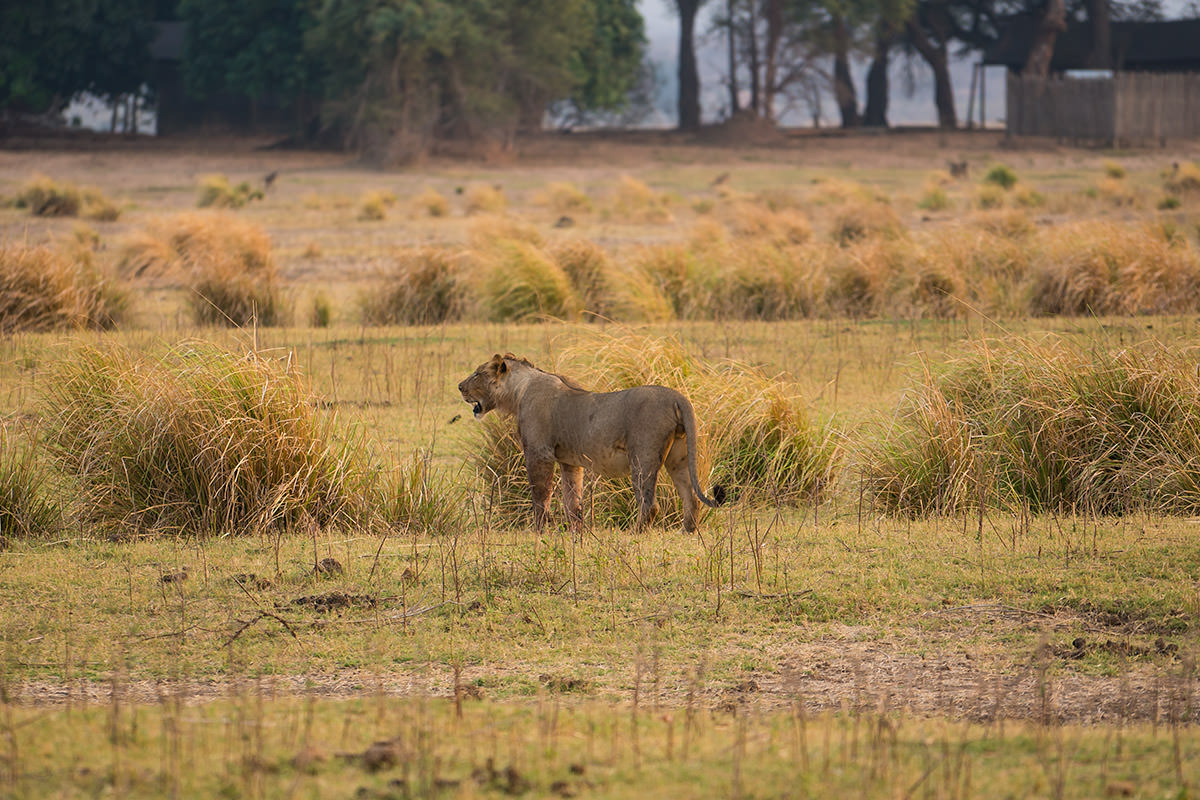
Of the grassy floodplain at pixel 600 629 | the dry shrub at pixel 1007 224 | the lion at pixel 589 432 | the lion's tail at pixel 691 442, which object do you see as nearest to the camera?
the grassy floodplain at pixel 600 629

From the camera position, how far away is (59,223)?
26547 mm

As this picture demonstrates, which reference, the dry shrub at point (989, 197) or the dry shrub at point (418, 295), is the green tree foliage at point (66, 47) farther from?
the dry shrub at point (418, 295)

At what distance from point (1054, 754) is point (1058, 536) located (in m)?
3.10

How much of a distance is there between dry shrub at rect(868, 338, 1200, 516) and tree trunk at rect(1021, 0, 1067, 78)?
4391cm

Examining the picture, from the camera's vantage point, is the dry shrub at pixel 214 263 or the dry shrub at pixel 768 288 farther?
the dry shrub at pixel 768 288

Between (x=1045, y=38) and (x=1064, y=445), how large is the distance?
1764 inches

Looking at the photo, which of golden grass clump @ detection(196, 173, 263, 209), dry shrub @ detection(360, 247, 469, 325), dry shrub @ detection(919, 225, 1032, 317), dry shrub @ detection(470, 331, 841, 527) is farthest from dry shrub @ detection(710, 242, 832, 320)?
golden grass clump @ detection(196, 173, 263, 209)

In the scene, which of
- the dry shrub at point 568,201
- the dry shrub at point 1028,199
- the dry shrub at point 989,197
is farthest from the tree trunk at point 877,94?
the dry shrub at point 568,201

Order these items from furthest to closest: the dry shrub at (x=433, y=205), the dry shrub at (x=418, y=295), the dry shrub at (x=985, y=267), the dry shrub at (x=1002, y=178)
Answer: the dry shrub at (x=1002, y=178) < the dry shrub at (x=433, y=205) < the dry shrub at (x=418, y=295) < the dry shrub at (x=985, y=267)

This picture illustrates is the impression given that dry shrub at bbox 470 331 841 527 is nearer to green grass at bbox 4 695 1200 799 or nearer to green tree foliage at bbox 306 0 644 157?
green grass at bbox 4 695 1200 799

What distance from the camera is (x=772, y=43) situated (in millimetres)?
49125

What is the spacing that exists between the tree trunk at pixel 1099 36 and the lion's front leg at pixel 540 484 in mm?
48225

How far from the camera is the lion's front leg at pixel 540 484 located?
290 inches

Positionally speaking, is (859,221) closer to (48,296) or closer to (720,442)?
(48,296)
